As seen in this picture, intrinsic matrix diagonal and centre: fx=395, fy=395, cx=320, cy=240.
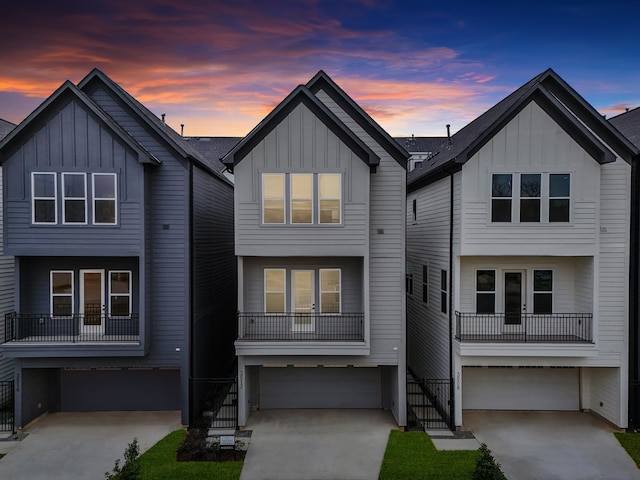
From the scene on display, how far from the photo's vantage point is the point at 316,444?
11633 millimetres

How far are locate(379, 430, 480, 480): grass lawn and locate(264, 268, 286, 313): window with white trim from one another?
5.36m

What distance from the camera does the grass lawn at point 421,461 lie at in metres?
9.81

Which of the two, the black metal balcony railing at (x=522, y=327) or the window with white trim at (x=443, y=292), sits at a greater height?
the window with white trim at (x=443, y=292)

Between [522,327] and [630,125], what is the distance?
908cm

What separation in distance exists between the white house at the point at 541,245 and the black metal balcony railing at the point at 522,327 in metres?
0.03

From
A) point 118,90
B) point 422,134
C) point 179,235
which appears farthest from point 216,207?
point 422,134

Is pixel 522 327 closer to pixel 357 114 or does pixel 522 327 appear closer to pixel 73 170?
pixel 357 114

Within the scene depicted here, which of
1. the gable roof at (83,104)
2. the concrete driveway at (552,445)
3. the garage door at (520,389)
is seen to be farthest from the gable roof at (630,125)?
the gable roof at (83,104)

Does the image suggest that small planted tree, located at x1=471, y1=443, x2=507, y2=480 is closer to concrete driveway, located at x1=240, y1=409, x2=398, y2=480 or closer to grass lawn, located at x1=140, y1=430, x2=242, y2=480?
concrete driveway, located at x1=240, y1=409, x2=398, y2=480

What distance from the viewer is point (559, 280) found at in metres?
13.4

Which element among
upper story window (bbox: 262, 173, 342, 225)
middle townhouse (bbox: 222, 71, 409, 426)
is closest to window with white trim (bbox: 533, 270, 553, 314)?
middle townhouse (bbox: 222, 71, 409, 426)

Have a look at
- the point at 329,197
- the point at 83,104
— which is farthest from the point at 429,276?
the point at 83,104

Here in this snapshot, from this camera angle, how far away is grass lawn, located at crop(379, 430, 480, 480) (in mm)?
9812

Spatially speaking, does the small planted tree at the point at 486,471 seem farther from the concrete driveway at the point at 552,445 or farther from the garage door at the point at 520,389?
the garage door at the point at 520,389
